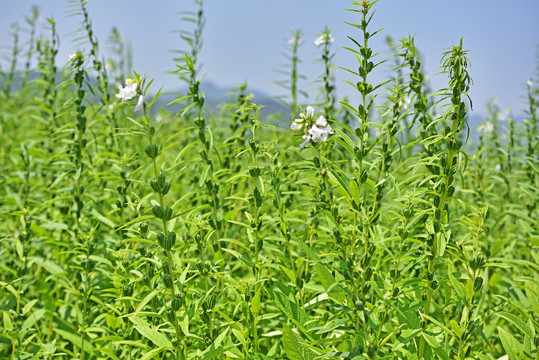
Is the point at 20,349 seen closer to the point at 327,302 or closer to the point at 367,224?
the point at 327,302

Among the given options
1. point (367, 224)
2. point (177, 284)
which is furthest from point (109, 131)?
point (367, 224)

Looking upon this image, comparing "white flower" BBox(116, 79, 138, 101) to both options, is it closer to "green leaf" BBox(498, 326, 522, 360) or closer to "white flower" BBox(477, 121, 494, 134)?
"green leaf" BBox(498, 326, 522, 360)

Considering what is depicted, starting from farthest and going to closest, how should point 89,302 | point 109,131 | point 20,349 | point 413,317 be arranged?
point 109,131, point 89,302, point 20,349, point 413,317

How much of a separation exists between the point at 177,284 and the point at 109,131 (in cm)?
223

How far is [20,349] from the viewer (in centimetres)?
242

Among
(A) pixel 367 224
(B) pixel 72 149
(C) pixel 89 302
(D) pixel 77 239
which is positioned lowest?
(C) pixel 89 302

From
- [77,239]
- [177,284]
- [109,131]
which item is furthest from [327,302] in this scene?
[109,131]

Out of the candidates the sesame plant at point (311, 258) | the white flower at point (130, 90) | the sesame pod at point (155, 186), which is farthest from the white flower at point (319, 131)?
the white flower at point (130, 90)

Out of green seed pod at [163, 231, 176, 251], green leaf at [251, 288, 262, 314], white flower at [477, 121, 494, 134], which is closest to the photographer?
green seed pod at [163, 231, 176, 251]

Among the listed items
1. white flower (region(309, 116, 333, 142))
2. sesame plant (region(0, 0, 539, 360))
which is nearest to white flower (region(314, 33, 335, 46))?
sesame plant (region(0, 0, 539, 360))

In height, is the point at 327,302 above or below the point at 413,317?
below

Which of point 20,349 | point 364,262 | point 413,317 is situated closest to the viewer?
point 364,262

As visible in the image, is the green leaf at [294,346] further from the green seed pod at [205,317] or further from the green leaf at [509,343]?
the green leaf at [509,343]

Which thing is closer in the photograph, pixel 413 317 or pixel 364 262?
pixel 364 262
